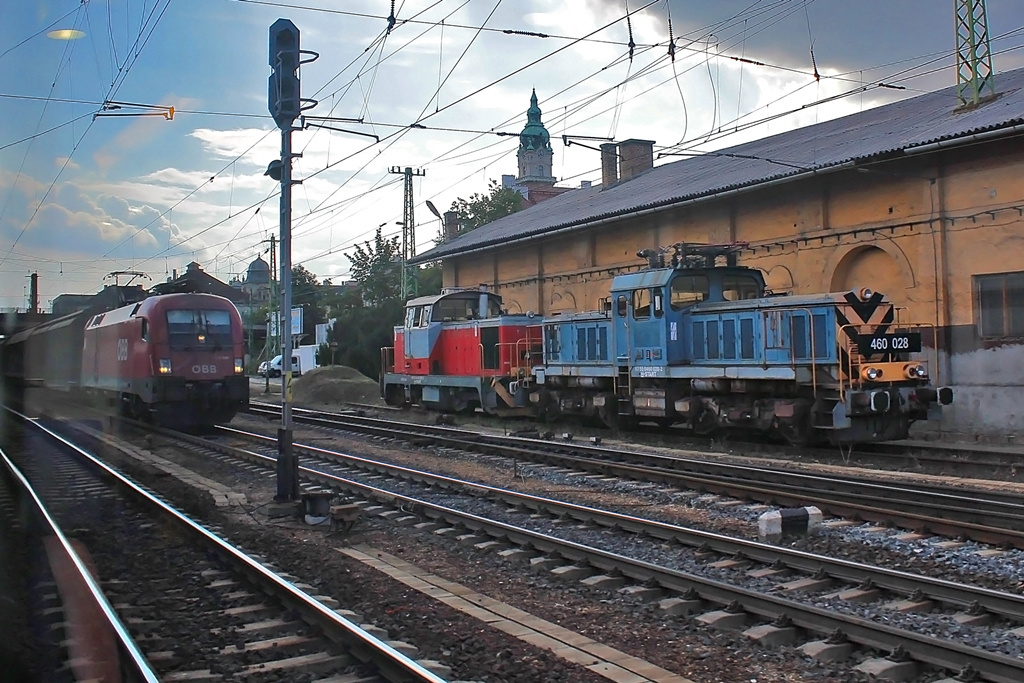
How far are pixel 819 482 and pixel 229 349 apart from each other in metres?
14.7

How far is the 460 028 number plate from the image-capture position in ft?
46.1

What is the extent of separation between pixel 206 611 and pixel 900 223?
57.4 ft

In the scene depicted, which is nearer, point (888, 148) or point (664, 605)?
point (664, 605)

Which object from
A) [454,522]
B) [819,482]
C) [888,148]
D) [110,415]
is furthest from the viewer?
[110,415]

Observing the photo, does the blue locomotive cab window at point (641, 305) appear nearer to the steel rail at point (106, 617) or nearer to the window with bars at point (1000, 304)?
the window with bars at point (1000, 304)

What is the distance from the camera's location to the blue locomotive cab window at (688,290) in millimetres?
17047

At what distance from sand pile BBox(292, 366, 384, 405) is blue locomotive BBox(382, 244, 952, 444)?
13.4 metres

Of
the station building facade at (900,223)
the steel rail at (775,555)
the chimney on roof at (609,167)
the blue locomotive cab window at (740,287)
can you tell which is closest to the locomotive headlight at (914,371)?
the blue locomotive cab window at (740,287)

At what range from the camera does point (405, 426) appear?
821 inches

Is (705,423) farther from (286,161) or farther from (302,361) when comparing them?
(302,361)

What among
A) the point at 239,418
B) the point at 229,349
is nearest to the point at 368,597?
the point at 229,349

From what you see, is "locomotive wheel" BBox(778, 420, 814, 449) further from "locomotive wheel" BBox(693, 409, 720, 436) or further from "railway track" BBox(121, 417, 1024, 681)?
"railway track" BBox(121, 417, 1024, 681)

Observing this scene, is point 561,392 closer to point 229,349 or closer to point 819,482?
point 229,349

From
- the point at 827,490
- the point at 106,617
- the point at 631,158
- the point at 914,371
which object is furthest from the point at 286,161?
the point at 631,158
